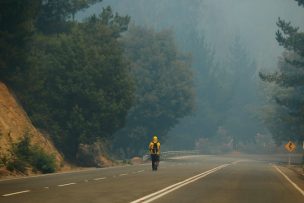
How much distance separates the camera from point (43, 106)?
141 ft

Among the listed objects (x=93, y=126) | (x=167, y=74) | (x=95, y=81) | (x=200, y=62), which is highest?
(x=200, y=62)

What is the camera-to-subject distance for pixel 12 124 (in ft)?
119

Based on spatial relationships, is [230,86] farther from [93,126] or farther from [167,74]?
[93,126]

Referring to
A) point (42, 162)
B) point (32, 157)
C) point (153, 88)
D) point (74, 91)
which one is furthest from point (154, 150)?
point (153, 88)

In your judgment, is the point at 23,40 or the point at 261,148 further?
the point at 261,148

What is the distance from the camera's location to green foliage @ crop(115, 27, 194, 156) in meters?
68.9

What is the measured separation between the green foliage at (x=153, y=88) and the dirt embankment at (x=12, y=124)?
93.2ft

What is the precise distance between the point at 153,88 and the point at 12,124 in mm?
37022

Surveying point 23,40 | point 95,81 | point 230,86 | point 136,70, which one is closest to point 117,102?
point 95,81

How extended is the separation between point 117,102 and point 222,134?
95.3 metres

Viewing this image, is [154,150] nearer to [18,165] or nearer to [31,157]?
[31,157]

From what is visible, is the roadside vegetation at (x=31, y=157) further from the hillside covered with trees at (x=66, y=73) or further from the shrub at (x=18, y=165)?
the hillside covered with trees at (x=66, y=73)

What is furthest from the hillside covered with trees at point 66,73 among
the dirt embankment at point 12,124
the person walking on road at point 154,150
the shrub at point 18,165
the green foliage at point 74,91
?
the person walking on road at point 154,150

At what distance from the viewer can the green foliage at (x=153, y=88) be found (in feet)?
226
